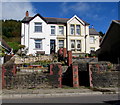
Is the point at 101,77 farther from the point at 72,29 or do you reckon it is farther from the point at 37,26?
the point at 37,26

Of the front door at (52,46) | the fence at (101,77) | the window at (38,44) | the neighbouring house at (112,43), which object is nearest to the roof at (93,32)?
the neighbouring house at (112,43)

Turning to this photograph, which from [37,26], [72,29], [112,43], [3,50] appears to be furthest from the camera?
[72,29]

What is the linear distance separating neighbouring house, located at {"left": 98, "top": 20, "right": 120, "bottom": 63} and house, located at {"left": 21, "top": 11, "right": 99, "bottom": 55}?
348cm

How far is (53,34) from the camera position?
24.4 metres

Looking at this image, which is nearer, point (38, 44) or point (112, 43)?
point (112, 43)

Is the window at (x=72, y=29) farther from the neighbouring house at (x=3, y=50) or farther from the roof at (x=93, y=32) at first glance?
the neighbouring house at (x=3, y=50)

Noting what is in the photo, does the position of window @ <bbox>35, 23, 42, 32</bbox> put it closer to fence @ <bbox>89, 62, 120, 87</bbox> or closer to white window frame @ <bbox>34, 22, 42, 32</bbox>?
white window frame @ <bbox>34, 22, 42, 32</bbox>

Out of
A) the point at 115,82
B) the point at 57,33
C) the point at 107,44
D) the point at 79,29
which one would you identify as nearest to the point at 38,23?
the point at 57,33

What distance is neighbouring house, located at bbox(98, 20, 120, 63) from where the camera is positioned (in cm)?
1998

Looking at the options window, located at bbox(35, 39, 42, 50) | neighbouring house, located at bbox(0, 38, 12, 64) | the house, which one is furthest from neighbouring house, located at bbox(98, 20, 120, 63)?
neighbouring house, located at bbox(0, 38, 12, 64)

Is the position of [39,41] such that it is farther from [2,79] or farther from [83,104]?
[83,104]

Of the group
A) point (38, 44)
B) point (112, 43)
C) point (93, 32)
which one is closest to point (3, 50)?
point (38, 44)

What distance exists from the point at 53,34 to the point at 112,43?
9.84m

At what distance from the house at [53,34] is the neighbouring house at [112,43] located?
3.48 m
